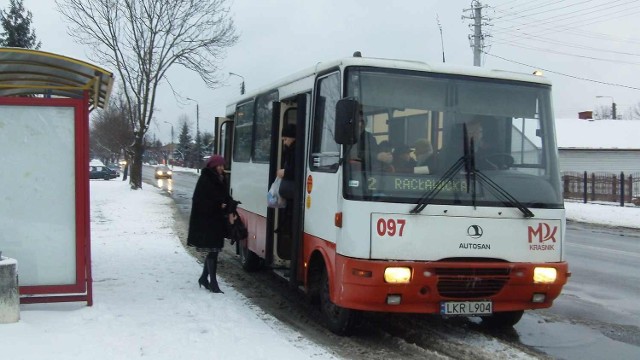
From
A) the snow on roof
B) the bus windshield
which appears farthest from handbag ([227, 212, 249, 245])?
the snow on roof

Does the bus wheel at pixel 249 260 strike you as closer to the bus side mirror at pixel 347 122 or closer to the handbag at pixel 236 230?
the handbag at pixel 236 230

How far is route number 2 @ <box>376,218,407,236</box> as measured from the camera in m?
5.64

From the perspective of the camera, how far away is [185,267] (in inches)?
395

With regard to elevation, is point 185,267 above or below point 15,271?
below

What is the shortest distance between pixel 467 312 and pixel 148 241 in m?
8.82

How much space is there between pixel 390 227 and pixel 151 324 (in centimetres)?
267

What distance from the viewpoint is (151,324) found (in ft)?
21.0

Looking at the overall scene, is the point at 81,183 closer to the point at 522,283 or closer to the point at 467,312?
the point at 467,312

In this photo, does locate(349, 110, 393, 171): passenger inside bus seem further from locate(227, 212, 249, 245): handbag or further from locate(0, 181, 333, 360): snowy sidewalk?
locate(227, 212, 249, 245): handbag

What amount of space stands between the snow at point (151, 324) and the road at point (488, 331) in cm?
40

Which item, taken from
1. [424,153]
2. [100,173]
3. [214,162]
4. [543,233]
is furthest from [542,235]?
[100,173]

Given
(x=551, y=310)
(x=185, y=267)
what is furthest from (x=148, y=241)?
(x=551, y=310)

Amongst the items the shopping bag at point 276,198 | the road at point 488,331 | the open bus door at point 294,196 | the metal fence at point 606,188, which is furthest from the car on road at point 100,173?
the shopping bag at point 276,198

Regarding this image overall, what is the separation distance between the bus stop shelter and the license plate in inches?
149
